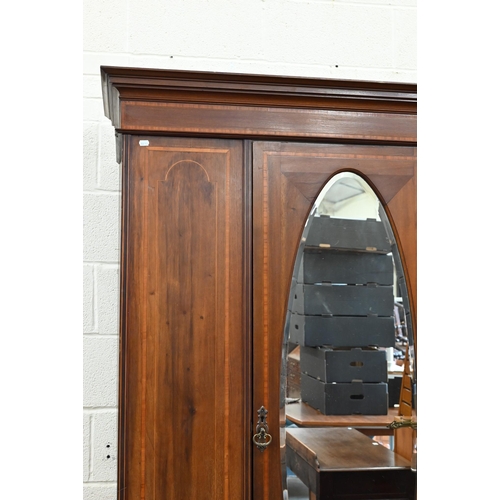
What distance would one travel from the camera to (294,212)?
1.28m

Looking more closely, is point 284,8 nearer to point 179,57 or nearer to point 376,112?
Result: point 179,57

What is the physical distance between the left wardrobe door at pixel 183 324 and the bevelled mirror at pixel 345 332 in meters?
0.12

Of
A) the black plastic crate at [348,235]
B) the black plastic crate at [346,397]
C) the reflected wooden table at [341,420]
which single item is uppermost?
the black plastic crate at [348,235]

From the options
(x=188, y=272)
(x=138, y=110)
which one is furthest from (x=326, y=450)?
(x=138, y=110)

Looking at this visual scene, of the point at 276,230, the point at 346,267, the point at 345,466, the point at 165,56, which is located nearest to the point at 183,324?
the point at 276,230

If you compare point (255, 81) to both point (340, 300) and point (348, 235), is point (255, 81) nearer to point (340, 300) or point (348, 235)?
point (348, 235)

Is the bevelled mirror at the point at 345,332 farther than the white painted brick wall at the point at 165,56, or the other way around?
the white painted brick wall at the point at 165,56

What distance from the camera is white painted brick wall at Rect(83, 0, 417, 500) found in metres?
1.67

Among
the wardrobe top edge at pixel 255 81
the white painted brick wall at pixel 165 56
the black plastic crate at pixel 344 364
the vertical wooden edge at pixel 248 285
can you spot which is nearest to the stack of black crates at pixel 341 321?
the black plastic crate at pixel 344 364

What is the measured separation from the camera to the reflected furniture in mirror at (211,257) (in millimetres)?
1207

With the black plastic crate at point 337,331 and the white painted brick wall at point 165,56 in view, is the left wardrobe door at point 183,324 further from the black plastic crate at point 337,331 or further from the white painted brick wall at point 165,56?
the white painted brick wall at point 165,56

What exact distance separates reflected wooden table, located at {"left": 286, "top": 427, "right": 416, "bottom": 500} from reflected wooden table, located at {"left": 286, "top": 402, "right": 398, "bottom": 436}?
1cm

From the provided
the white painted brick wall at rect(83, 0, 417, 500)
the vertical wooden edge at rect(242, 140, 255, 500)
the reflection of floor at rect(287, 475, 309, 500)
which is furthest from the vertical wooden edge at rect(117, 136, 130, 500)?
the white painted brick wall at rect(83, 0, 417, 500)
